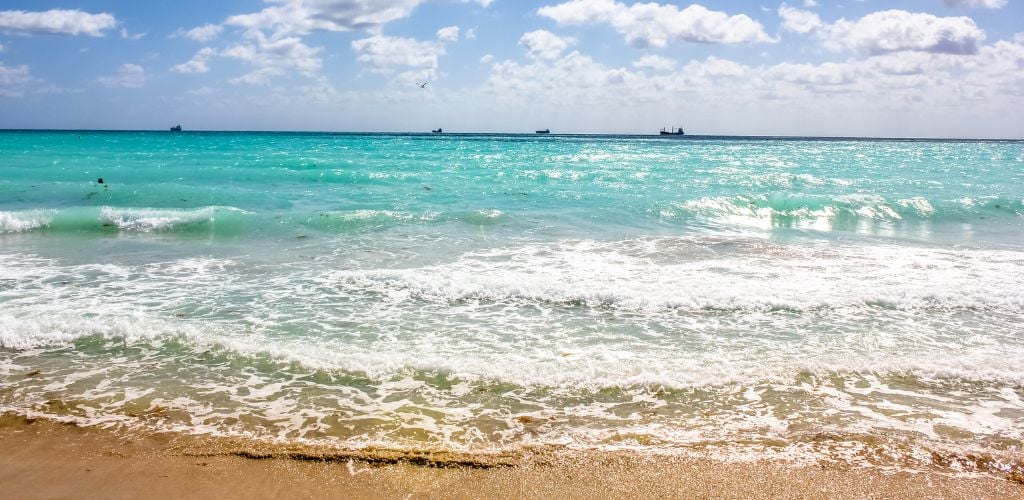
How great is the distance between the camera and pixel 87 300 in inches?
346

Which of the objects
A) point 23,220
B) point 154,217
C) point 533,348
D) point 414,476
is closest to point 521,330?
point 533,348

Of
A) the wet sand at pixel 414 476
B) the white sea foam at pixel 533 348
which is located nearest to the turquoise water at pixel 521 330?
the white sea foam at pixel 533 348

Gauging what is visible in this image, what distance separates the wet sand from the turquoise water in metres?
0.28

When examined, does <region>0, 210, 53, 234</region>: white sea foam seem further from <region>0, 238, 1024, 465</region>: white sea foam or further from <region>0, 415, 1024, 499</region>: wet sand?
<region>0, 415, 1024, 499</region>: wet sand

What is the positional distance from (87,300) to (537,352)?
654 cm

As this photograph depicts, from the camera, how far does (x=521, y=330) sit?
25.5 feet

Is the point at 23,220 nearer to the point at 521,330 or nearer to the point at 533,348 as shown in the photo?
the point at 521,330

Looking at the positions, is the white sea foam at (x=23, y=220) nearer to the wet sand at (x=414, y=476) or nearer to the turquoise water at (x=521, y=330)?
the turquoise water at (x=521, y=330)

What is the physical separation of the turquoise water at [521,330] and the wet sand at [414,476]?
0.90ft

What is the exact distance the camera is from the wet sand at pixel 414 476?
429 cm

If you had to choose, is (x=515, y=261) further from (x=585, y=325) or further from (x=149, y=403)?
(x=149, y=403)

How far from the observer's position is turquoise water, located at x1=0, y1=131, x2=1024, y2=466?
530cm

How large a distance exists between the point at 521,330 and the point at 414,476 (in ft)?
11.3

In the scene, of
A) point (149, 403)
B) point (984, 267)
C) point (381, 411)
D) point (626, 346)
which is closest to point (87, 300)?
point (149, 403)
